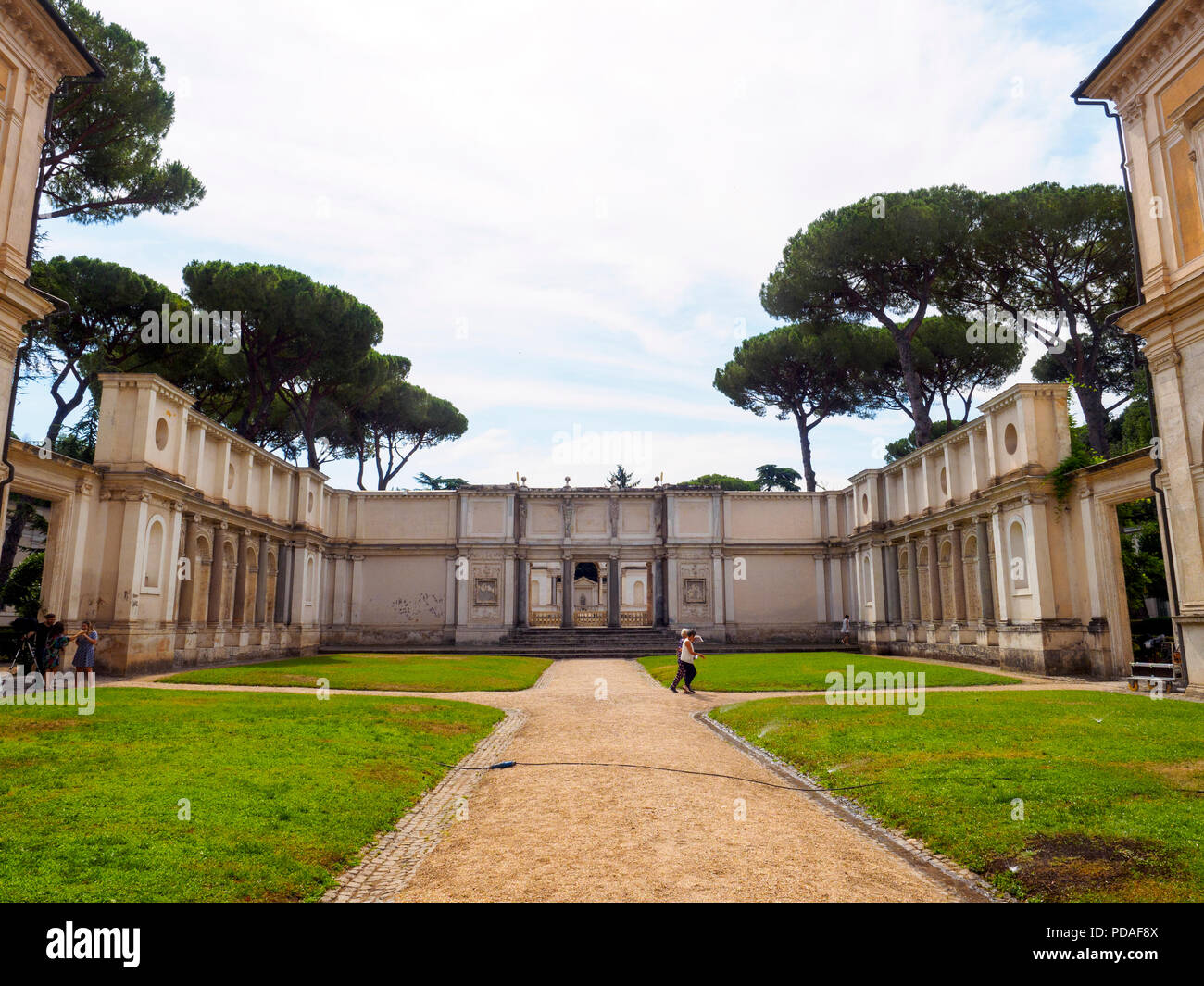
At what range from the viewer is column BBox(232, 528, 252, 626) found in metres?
29.3

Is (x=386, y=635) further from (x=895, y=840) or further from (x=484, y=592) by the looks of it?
(x=895, y=840)

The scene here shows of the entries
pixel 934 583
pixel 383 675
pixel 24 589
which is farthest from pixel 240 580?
pixel 934 583

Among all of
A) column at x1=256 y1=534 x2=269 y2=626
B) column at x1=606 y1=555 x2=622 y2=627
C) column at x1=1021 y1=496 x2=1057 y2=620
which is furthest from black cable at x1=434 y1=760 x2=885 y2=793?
column at x1=606 y1=555 x2=622 y2=627

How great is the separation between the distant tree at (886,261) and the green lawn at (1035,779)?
72.0ft

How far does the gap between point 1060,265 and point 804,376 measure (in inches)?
641

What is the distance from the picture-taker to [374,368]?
41.4m

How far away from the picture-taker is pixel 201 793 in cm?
704

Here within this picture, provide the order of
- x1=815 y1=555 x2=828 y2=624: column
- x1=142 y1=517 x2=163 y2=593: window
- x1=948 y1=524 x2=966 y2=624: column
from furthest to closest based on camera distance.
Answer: x1=815 y1=555 x2=828 y2=624: column
x1=948 y1=524 x2=966 y2=624: column
x1=142 y1=517 x2=163 y2=593: window

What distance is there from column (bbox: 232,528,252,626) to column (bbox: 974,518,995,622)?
2668 centimetres

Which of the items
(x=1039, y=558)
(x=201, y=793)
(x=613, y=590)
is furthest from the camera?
(x=613, y=590)

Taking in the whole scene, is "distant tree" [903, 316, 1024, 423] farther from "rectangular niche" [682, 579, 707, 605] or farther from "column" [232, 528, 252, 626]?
"column" [232, 528, 252, 626]
